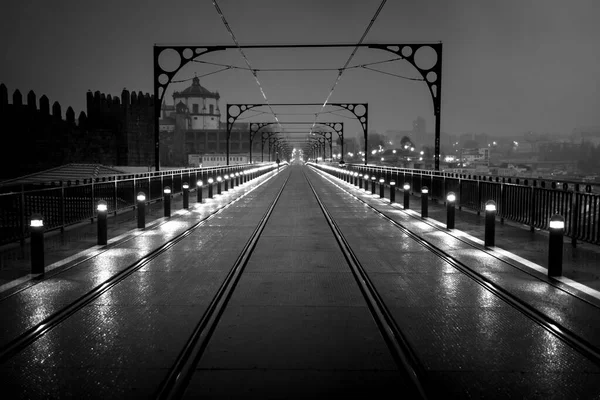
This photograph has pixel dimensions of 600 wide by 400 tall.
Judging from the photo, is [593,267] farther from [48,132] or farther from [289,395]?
[48,132]

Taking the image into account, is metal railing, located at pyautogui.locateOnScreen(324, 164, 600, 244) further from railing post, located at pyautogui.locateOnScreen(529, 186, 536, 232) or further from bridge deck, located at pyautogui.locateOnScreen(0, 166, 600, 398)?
bridge deck, located at pyautogui.locateOnScreen(0, 166, 600, 398)

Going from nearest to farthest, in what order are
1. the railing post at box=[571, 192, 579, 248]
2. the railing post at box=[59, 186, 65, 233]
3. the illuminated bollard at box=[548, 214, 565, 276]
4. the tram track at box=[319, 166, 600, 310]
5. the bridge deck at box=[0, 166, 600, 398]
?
the bridge deck at box=[0, 166, 600, 398] < the tram track at box=[319, 166, 600, 310] < the illuminated bollard at box=[548, 214, 565, 276] < the railing post at box=[571, 192, 579, 248] < the railing post at box=[59, 186, 65, 233]

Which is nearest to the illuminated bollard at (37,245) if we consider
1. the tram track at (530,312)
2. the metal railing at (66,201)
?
the metal railing at (66,201)

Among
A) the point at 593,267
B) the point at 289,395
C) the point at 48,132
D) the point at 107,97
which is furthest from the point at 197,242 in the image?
the point at 107,97

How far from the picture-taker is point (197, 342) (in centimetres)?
602

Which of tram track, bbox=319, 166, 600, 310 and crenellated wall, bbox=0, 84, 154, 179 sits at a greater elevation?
crenellated wall, bbox=0, 84, 154, 179

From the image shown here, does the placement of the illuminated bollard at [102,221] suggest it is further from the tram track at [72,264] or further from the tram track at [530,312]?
the tram track at [530,312]

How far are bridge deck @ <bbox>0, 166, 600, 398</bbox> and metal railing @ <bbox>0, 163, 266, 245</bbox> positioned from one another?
2421 millimetres

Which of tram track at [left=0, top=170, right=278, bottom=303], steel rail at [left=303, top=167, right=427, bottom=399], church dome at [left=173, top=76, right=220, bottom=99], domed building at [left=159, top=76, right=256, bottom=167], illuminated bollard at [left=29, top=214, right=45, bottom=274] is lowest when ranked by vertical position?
tram track at [left=0, top=170, right=278, bottom=303]

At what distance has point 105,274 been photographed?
31.8 ft

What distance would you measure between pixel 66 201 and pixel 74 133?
239 feet

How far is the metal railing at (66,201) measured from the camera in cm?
1277

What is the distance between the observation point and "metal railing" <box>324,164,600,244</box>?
1249cm

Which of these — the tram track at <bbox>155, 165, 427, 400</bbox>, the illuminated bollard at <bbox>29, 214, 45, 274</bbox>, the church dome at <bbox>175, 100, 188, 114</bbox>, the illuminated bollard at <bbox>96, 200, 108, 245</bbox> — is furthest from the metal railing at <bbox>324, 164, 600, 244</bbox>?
the church dome at <bbox>175, 100, 188, 114</bbox>
